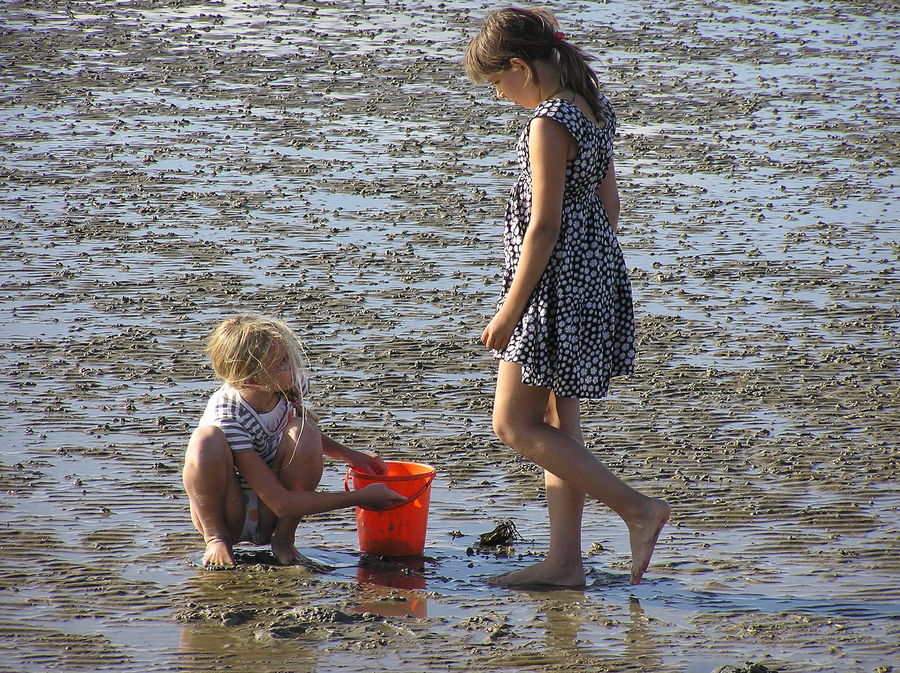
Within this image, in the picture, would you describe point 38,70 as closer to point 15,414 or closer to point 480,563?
point 15,414

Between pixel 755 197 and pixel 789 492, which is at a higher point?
pixel 755 197

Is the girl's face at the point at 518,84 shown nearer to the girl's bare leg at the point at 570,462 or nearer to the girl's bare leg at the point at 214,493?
the girl's bare leg at the point at 570,462

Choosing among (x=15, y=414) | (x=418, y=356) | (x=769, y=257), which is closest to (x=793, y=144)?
(x=769, y=257)

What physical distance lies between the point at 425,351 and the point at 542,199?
8.96 feet

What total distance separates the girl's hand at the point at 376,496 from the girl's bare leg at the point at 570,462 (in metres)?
0.46

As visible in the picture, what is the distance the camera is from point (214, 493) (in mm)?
4352

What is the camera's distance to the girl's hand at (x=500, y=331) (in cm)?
408

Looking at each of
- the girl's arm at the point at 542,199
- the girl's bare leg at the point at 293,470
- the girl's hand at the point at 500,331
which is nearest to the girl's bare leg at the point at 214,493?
the girl's bare leg at the point at 293,470

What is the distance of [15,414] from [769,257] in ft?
15.6

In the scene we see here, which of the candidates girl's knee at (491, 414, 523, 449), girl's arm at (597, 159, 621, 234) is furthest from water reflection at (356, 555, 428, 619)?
girl's arm at (597, 159, 621, 234)

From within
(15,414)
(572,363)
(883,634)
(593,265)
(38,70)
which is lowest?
(883,634)

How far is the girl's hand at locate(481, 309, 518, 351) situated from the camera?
13.4 feet

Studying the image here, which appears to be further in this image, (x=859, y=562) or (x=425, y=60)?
(x=425, y=60)

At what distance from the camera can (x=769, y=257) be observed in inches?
328
